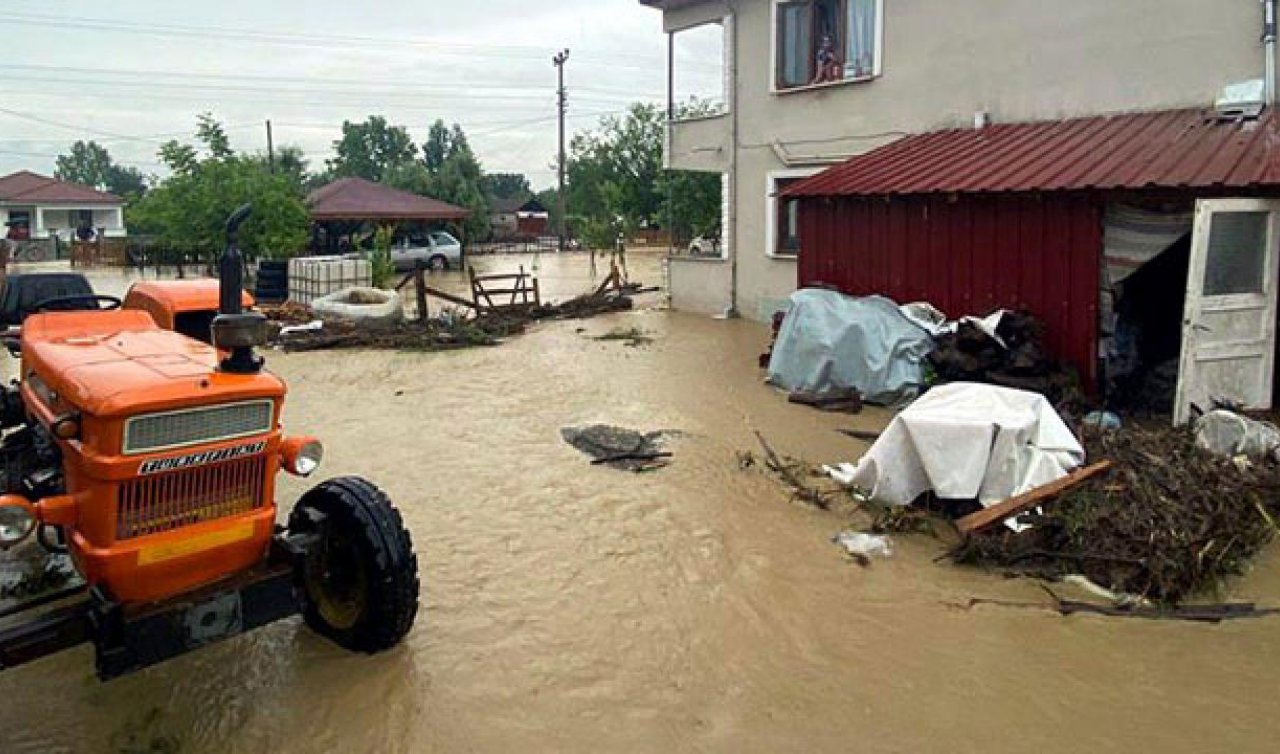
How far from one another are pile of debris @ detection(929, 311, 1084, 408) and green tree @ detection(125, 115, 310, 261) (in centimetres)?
2018

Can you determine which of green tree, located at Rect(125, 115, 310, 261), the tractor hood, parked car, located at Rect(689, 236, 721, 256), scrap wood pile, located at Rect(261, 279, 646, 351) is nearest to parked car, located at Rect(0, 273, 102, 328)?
the tractor hood

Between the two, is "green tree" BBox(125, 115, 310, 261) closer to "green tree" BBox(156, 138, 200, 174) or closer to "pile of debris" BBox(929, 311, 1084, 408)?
"green tree" BBox(156, 138, 200, 174)

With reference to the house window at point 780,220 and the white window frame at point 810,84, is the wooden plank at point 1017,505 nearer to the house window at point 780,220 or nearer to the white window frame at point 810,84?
the white window frame at point 810,84

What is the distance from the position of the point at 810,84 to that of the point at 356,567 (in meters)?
12.6

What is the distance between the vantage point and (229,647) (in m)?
4.58

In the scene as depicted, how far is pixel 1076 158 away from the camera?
9.96m

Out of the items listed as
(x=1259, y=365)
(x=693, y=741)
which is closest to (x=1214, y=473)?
(x=1259, y=365)

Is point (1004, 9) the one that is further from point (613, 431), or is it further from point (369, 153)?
point (369, 153)

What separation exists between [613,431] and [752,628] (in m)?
4.10

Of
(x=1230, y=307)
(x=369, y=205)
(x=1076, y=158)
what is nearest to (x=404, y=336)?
(x=1076, y=158)

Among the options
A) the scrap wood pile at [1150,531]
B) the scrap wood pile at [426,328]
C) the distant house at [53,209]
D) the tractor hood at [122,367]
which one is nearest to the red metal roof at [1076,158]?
the scrap wood pile at [1150,531]

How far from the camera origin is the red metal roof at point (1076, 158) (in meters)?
8.57

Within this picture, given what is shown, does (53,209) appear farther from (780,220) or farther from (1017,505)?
(1017,505)

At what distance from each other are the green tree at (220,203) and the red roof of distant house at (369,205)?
15.6 feet
